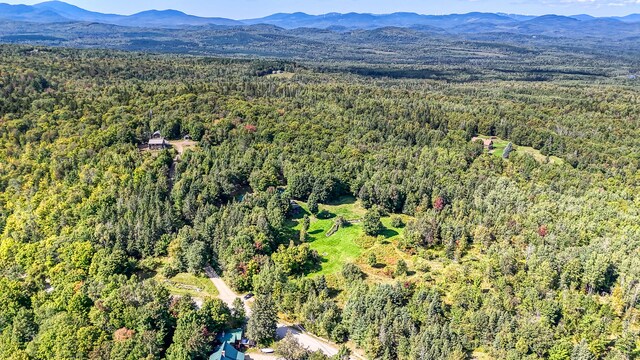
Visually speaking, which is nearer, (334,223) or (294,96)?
(334,223)

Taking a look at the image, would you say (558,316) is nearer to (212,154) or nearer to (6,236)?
(212,154)

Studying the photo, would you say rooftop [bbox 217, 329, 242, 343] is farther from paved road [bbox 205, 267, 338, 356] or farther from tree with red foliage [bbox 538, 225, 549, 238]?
tree with red foliage [bbox 538, 225, 549, 238]

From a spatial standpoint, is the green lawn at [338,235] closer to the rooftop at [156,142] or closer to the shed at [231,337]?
the shed at [231,337]

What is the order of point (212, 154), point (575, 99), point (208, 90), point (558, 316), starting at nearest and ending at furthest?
point (558, 316)
point (212, 154)
point (208, 90)
point (575, 99)

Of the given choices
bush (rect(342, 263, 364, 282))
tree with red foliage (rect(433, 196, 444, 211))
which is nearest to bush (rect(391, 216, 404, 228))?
tree with red foliage (rect(433, 196, 444, 211))

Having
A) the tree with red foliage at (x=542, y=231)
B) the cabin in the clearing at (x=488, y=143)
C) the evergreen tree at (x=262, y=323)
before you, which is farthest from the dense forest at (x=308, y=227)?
the cabin in the clearing at (x=488, y=143)

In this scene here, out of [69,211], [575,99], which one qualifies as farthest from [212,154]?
[575,99]
